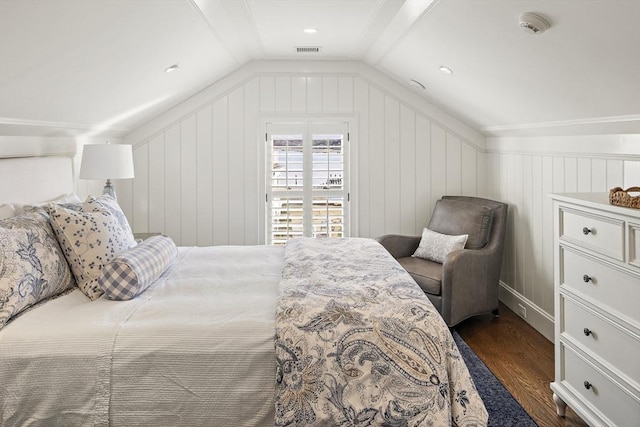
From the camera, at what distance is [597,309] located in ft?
7.31

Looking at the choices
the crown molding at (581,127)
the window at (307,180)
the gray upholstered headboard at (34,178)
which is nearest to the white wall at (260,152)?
the window at (307,180)

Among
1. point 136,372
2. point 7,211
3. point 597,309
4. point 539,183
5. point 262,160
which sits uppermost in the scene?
point 262,160

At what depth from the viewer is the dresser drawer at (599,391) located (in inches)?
79.8

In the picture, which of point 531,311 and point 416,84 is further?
point 416,84

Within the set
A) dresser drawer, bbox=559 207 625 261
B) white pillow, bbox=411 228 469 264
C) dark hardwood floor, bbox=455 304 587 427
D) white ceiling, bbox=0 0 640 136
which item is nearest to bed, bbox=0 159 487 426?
dresser drawer, bbox=559 207 625 261

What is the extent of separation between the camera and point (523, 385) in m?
2.98

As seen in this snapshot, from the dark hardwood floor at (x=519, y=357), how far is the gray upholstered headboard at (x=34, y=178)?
3.00 m

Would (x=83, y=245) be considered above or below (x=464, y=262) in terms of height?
above

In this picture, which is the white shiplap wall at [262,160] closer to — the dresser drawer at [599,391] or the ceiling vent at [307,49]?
the ceiling vent at [307,49]

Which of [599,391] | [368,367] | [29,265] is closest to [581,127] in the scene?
[599,391]

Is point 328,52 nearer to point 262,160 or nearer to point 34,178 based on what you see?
point 262,160

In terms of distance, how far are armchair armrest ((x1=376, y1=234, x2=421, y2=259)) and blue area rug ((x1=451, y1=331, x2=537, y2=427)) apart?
1.32 meters

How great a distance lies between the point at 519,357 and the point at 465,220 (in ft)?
A: 4.23

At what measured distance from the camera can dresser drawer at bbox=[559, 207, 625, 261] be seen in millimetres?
2080
